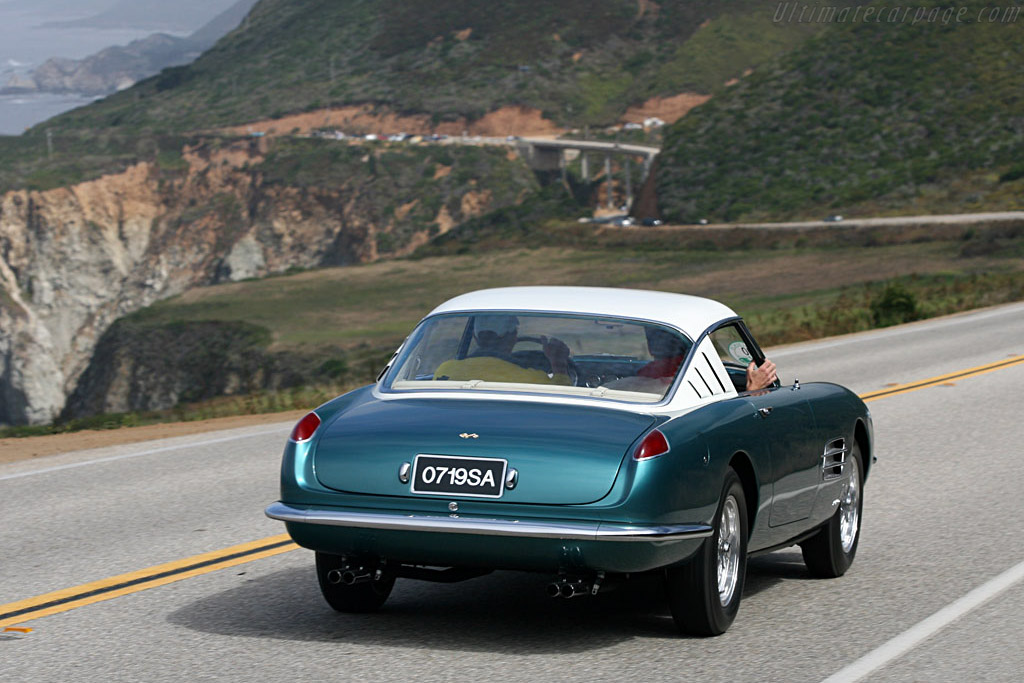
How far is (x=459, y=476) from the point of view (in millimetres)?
5215

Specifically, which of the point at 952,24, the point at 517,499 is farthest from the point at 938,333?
the point at 952,24

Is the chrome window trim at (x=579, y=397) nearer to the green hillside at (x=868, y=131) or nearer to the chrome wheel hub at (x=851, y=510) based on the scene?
the chrome wheel hub at (x=851, y=510)

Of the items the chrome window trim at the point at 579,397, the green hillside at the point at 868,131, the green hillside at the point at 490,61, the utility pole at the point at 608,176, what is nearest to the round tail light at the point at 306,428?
the chrome window trim at the point at 579,397

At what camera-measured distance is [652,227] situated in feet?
272

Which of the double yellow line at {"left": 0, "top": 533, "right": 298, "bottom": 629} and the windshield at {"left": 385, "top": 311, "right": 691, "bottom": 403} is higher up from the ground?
the windshield at {"left": 385, "top": 311, "right": 691, "bottom": 403}

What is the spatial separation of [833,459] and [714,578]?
1592 millimetres

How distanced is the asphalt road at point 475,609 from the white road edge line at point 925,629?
0.01m

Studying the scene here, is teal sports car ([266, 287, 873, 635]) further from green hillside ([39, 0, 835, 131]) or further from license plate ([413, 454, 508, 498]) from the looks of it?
green hillside ([39, 0, 835, 131])

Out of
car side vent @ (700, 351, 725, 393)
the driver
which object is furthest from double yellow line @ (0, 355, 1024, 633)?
car side vent @ (700, 351, 725, 393)

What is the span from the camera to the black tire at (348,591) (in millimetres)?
5809

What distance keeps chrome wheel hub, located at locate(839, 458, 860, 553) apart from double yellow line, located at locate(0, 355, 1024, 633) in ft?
9.39

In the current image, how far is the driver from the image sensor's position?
6008mm

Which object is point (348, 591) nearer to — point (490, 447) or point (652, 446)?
point (490, 447)

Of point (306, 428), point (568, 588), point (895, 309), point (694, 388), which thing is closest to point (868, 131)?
point (895, 309)
